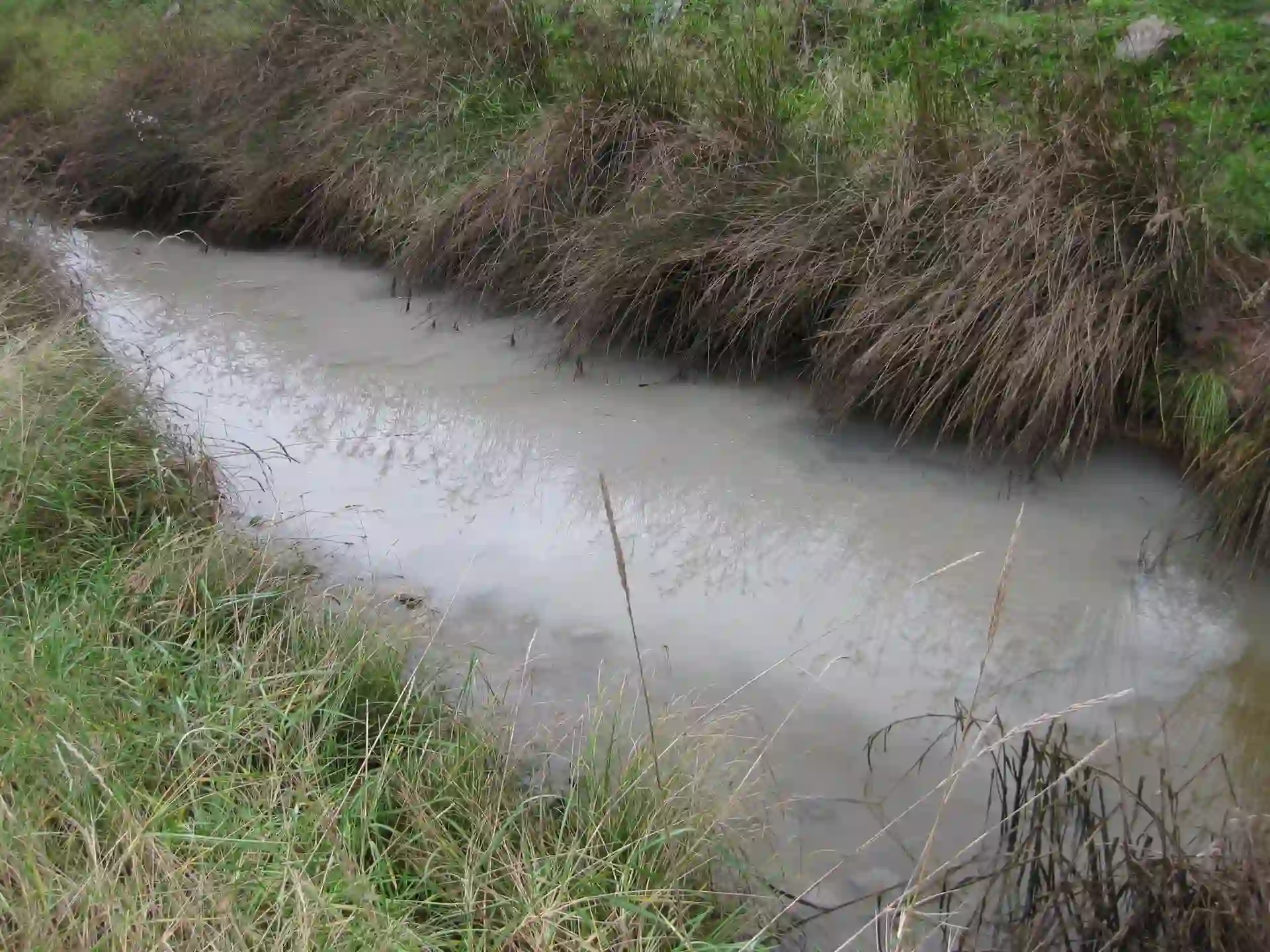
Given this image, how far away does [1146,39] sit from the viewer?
4.80 m

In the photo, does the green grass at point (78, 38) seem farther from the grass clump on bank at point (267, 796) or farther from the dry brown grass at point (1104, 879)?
the dry brown grass at point (1104, 879)

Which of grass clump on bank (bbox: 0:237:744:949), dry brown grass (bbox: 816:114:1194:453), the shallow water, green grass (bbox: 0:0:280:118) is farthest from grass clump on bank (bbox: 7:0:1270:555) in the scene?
grass clump on bank (bbox: 0:237:744:949)

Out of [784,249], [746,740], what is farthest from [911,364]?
[746,740]

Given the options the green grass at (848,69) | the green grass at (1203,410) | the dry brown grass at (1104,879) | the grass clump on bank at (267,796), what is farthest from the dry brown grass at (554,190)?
the dry brown grass at (1104,879)

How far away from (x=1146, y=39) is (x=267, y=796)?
14.7 ft

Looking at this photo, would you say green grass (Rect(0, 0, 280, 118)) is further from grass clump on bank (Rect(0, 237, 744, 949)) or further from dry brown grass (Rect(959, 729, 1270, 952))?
dry brown grass (Rect(959, 729, 1270, 952))

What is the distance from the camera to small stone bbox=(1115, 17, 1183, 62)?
476cm

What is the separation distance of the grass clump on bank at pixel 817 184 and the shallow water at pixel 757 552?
9.1 inches

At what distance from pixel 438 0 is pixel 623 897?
562cm

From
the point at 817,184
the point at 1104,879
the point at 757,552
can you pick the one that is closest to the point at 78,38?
the point at 817,184

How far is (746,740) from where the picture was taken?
2.67 metres

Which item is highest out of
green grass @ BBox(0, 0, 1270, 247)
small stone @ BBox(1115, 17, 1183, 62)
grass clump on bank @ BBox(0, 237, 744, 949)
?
small stone @ BBox(1115, 17, 1183, 62)

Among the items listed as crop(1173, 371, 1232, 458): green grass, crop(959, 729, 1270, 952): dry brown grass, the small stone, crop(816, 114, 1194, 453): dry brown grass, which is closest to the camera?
crop(959, 729, 1270, 952): dry brown grass

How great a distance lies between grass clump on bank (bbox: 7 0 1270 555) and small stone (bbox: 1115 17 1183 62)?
44 mm
